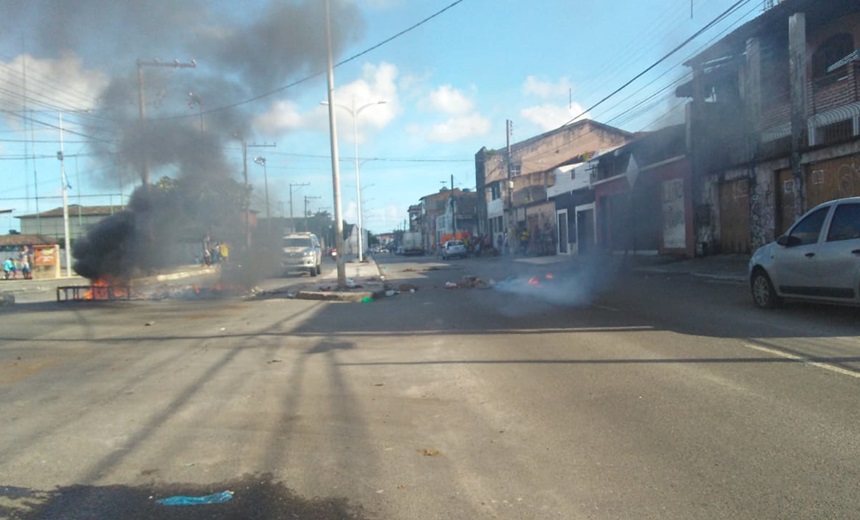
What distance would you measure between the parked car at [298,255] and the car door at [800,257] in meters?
17.8

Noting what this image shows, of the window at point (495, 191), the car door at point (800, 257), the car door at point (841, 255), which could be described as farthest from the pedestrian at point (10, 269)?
the car door at point (841, 255)

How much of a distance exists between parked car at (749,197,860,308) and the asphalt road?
37 centimetres

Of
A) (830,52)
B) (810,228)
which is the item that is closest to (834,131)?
(830,52)

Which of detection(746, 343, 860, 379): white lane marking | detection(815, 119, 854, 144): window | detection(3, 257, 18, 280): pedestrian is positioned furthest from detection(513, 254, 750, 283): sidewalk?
detection(3, 257, 18, 280): pedestrian

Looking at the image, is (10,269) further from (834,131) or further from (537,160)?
(834,131)

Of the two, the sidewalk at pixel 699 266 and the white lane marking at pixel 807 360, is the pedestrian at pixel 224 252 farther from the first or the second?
the white lane marking at pixel 807 360

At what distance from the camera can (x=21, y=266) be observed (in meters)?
36.1

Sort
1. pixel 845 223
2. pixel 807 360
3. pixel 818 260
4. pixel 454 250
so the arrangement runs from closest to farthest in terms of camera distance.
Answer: pixel 807 360, pixel 845 223, pixel 818 260, pixel 454 250

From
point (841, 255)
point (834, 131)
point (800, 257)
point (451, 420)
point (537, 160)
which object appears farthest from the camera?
point (537, 160)

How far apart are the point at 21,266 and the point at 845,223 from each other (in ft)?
133

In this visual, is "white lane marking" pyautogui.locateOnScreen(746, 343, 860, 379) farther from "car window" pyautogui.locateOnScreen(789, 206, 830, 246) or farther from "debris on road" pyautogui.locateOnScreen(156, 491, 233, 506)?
"debris on road" pyautogui.locateOnScreen(156, 491, 233, 506)

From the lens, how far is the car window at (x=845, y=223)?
7.66 metres

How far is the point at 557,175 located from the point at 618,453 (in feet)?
119

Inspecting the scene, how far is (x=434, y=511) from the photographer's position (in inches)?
122
